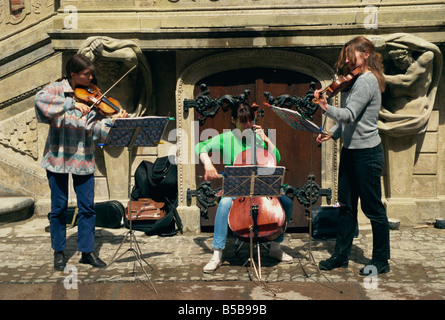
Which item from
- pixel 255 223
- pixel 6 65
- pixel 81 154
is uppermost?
pixel 6 65

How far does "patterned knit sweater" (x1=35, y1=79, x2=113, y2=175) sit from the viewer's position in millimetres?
5051

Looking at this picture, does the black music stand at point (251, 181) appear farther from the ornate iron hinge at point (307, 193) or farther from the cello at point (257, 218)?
the ornate iron hinge at point (307, 193)

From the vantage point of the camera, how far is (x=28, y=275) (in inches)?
204

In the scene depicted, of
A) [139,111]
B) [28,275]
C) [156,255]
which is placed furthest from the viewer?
[139,111]

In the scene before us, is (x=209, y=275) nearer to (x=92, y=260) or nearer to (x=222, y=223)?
(x=222, y=223)

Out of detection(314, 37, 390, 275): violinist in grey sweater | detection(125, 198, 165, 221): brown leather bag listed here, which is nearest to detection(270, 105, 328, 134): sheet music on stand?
detection(314, 37, 390, 275): violinist in grey sweater

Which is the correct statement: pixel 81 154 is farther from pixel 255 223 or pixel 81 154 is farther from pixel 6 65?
pixel 6 65

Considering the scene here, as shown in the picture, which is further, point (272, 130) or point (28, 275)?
point (272, 130)

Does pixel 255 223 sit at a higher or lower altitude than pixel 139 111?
lower

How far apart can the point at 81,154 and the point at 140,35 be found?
2.14 meters

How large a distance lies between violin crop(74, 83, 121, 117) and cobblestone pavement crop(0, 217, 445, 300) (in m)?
1.37

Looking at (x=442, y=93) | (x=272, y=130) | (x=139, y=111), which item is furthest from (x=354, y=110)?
(x=139, y=111)

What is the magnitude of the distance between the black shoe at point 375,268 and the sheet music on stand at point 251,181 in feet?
3.91

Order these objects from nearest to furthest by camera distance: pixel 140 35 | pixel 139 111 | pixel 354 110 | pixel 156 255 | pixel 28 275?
1. pixel 354 110
2. pixel 28 275
3. pixel 156 255
4. pixel 140 35
5. pixel 139 111
